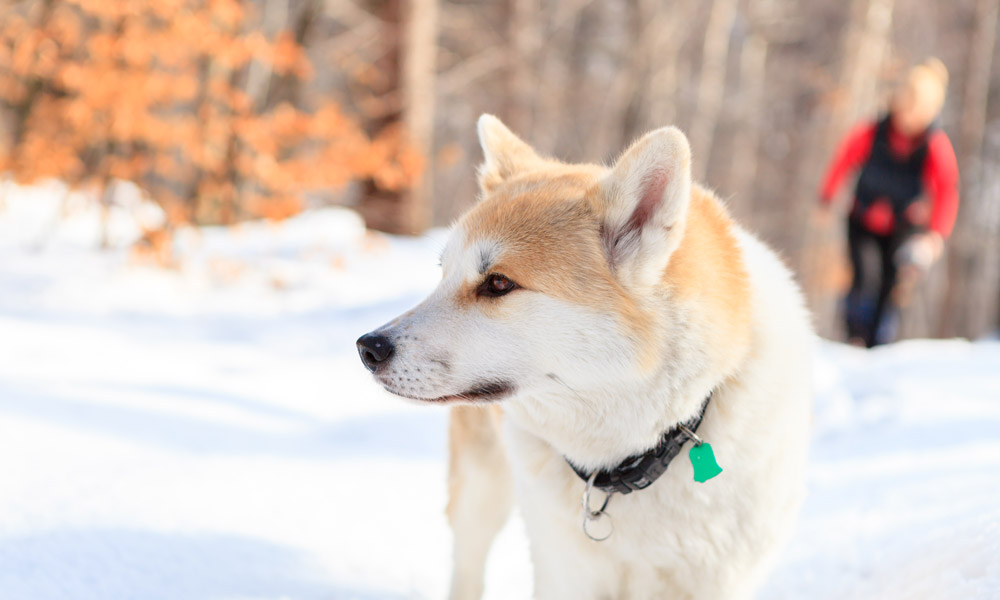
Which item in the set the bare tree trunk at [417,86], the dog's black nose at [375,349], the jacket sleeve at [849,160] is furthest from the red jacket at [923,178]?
the dog's black nose at [375,349]

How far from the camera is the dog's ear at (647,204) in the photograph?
61.4 inches

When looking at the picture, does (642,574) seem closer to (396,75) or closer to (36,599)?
(36,599)

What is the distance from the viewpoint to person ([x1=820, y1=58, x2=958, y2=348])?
5137mm

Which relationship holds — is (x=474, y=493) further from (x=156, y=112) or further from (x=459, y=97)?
(x=459, y=97)

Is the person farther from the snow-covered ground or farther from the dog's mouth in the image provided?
the dog's mouth

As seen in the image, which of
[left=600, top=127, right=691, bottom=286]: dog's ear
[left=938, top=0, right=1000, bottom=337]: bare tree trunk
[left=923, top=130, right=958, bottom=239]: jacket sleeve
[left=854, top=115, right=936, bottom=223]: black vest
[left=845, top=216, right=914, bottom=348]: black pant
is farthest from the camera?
[left=938, top=0, right=1000, bottom=337]: bare tree trunk

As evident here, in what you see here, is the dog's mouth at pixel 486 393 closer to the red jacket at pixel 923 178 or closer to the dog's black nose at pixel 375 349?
the dog's black nose at pixel 375 349

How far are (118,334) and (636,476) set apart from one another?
14.7 ft

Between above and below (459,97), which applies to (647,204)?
below

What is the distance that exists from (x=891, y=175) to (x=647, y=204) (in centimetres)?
456

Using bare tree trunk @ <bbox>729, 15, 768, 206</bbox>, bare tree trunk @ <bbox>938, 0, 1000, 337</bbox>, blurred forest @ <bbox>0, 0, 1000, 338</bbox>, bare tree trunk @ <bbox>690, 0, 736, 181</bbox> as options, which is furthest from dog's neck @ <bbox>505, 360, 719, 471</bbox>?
bare tree trunk @ <bbox>729, 15, 768, 206</bbox>

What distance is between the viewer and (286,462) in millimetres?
3045

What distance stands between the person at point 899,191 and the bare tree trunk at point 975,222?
8.85 meters

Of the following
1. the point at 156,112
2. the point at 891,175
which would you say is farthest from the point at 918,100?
the point at 156,112
